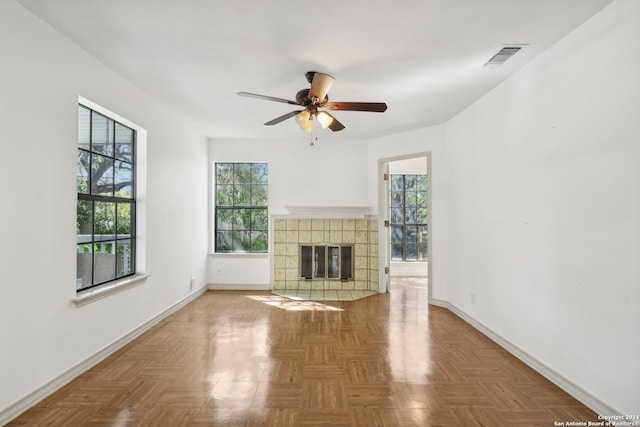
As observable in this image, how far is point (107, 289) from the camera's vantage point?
9.20ft

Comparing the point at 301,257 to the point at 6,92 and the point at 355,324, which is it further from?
the point at 6,92

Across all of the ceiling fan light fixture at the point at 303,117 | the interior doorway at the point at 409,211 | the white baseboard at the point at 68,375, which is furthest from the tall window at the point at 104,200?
the interior doorway at the point at 409,211

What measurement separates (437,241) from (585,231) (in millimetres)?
2414

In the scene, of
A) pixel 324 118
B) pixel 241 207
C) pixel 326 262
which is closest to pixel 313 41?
pixel 324 118

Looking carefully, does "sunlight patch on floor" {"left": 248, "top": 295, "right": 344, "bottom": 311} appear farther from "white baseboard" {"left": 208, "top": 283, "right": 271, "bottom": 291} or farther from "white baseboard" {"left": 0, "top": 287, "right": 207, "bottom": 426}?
"white baseboard" {"left": 0, "top": 287, "right": 207, "bottom": 426}

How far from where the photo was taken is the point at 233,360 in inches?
108

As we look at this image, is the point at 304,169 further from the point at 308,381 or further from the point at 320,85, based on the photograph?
the point at 308,381

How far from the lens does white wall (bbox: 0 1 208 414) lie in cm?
193

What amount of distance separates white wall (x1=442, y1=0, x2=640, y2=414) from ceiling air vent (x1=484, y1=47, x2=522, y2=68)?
0.25 m

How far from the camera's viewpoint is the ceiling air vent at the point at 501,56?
96.9 inches

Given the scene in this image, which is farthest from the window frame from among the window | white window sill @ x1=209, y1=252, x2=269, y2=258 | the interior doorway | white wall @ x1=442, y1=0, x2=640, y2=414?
white wall @ x1=442, y1=0, x2=640, y2=414

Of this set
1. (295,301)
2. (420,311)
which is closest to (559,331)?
(420,311)

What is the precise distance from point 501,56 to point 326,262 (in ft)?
12.8

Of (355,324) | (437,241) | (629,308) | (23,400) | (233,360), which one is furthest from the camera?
(437,241)
